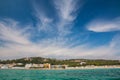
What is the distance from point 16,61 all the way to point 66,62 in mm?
42621

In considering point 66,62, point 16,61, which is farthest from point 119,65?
point 16,61

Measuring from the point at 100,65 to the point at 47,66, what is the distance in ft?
122

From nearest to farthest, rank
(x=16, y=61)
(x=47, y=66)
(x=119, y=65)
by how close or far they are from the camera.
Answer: (x=47, y=66), (x=119, y=65), (x=16, y=61)

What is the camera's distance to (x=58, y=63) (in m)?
167

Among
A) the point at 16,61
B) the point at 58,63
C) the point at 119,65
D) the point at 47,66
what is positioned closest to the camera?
the point at 47,66

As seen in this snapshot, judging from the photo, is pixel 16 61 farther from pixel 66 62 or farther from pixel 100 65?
pixel 100 65

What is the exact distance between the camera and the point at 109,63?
15625 centimetres

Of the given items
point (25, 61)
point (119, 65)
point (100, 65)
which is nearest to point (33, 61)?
point (25, 61)

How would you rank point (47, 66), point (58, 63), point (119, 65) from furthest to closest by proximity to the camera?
point (58, 63) → point (119, 65) → point (47, 66)

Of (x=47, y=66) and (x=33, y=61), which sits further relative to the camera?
(x=33, y=61)

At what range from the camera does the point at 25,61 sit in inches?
6924

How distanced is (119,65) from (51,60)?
178ft

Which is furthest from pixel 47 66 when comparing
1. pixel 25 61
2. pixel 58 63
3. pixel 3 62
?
pixel 3 62

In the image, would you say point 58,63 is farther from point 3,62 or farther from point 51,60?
point 3,62
